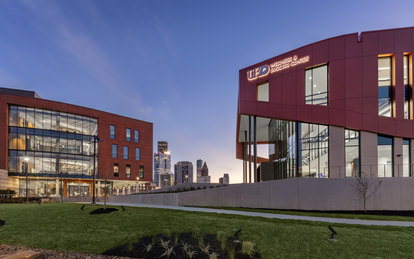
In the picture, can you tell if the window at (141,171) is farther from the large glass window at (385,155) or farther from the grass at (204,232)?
the grass at (204,232)

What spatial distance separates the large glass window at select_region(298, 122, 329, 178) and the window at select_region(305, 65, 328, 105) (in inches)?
133

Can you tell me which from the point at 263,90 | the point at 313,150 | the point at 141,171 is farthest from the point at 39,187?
the point at 313,150

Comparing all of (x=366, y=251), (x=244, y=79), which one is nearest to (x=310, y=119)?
(x=244, y=79)

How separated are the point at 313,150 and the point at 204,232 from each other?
70.0 feet

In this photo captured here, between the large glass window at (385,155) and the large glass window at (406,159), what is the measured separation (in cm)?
131

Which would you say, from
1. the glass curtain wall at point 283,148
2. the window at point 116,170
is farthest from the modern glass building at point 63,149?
the glass curtain wall at point 283,148

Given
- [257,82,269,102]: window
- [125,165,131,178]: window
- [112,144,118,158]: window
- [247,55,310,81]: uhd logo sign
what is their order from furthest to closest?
[125,165,131,178]: window < [112,144,118,158]: window < [257,82,269,102]: window < [247,55,310,81]: uhd logo sign

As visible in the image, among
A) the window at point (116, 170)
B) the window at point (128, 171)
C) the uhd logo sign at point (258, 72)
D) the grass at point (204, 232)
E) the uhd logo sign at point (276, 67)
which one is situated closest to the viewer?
the grass at point (204, 232)

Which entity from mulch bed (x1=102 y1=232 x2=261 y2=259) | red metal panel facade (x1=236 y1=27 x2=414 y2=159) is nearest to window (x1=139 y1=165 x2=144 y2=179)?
red metal panel facade (x1=236 y1=27 x2=414 y2=159)

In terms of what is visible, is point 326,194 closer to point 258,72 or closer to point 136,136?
point 258,72

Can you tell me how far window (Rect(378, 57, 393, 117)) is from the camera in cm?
2670

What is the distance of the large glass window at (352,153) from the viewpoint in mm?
25375

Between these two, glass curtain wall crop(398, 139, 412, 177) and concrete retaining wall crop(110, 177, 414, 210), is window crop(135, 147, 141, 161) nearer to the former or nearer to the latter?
concrete retaining wall crop(110, 177, 414, 210)

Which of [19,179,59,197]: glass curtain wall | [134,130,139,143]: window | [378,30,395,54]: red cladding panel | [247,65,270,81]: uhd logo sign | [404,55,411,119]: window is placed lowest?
[19,179,59,197]: glass curtain wall
